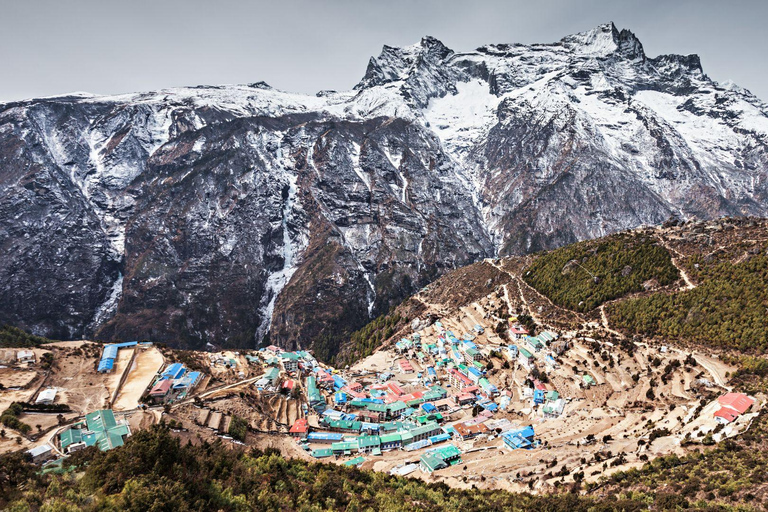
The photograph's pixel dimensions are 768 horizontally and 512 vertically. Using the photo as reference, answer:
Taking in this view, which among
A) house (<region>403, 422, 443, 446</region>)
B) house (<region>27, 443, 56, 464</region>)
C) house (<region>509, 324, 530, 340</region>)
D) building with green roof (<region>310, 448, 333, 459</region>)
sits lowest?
building with green roof (<region>310, 448, 333, 459</region>)

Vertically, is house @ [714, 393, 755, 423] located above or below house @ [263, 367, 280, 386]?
above

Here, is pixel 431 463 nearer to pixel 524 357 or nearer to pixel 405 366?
pixel 524 357

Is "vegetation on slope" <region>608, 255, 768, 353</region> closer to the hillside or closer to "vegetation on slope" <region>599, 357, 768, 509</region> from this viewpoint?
the hillside

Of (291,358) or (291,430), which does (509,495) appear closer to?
(291,430)

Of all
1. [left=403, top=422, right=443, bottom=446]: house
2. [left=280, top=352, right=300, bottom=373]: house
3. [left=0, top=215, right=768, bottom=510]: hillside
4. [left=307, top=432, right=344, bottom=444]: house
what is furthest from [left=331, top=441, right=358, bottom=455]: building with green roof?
[left=280, top=352, right=300, bottom=373]: house

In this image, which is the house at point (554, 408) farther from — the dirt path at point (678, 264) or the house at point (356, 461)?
the dirt path at point (678, 264)

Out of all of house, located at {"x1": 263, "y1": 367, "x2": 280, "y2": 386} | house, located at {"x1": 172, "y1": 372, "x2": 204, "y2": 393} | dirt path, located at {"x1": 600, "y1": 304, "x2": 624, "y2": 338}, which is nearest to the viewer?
house, located at {"x1": 172, "y1": 372, "x2": 204, "y2": 393}
